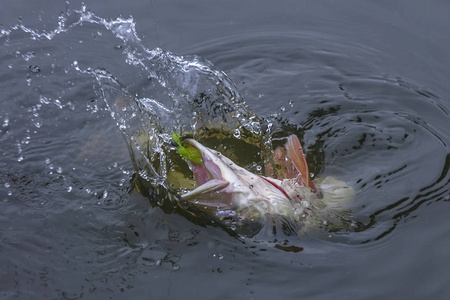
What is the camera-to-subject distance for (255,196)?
3.76 metres

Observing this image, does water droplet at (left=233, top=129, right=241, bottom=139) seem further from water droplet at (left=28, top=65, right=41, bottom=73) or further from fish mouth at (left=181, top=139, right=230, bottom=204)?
water droplet at (left=28, top=65, right=41, bottom=73)

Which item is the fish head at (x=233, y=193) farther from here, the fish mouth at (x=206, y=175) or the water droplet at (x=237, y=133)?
the water droplet at (x=237, y=133)

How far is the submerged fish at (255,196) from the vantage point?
3.71 metres

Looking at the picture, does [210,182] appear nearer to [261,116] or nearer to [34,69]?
[261,116]

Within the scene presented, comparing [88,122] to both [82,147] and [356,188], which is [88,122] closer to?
[82,147]

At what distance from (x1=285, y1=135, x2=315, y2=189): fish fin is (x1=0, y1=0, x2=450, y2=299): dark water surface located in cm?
34

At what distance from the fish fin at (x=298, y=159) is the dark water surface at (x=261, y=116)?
13.4 inches

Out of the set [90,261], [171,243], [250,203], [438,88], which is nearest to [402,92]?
[438,88]

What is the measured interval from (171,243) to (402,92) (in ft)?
7.85

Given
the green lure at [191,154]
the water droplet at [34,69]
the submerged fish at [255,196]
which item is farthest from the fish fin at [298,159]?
the water droplet at [34,69]

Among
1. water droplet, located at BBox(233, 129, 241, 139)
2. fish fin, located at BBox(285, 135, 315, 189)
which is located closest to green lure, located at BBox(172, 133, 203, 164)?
fish fin, located at BBox(285, 135, 315, 189)

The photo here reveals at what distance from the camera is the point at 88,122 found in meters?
4.89

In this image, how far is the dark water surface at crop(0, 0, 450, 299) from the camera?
3645 mm

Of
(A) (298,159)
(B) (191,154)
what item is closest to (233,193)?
(B) (191,154)
